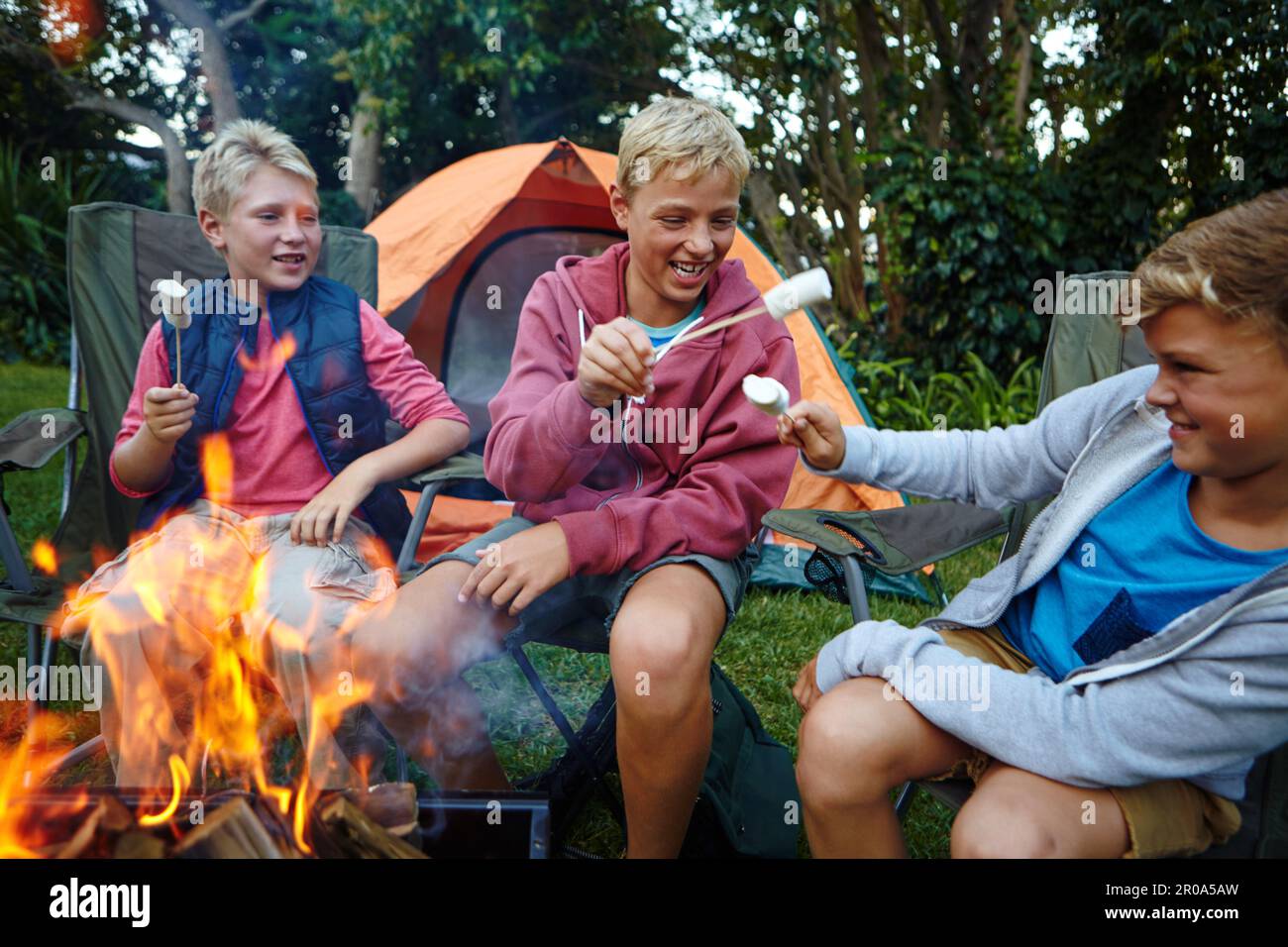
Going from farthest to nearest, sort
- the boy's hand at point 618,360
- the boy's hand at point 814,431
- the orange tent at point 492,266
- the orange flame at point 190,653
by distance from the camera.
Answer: the orange tent at point 492,266 < the orange flame at point 190,653 < the boy's hand at point 814,431 < the boy's hand at point 618,360

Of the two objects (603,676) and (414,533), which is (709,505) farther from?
(603,676)

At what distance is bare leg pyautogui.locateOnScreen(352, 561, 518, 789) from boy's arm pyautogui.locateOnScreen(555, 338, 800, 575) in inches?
7.9

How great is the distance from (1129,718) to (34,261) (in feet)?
30.5

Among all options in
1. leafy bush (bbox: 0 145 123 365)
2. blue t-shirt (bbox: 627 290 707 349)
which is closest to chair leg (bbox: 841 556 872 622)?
blue t-shirt (bbox: 627 290 707 349)

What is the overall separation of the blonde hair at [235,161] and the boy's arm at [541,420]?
0.62 metres

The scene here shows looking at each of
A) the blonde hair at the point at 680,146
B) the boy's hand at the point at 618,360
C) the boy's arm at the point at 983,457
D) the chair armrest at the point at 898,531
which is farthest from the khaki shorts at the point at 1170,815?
the blonde hair at the point at 680,146

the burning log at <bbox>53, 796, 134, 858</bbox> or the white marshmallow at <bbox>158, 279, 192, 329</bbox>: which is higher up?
the white marshmallow at <bbox>158, 279, 192, 329</bbox>

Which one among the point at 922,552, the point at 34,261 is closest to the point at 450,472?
the point at 922,552

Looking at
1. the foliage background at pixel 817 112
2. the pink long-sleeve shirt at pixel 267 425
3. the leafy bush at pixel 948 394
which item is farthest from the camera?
the foliage background at pixel 817 112

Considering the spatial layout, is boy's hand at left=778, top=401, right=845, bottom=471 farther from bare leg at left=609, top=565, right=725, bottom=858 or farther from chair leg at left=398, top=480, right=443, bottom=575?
chair leg at left=398, top=480, right=443, bottom=575

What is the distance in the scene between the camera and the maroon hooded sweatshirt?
1569 millimetres

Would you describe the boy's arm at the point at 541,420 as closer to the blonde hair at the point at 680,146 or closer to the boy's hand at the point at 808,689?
the blonde hair at the point at 680,146

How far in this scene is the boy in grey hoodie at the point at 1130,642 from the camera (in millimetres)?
1127
